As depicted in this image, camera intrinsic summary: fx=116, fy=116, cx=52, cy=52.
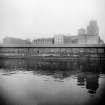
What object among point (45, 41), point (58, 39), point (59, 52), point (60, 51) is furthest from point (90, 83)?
point (58, 39)

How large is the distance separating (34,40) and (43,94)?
31174mm

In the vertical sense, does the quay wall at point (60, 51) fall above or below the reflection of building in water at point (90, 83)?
above

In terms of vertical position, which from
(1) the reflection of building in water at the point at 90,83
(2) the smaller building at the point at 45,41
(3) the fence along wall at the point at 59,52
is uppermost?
(2) the smaller building at the point at 45,41

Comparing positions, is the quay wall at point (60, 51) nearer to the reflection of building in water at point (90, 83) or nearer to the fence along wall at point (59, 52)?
the fence along wall at point (59, 52)

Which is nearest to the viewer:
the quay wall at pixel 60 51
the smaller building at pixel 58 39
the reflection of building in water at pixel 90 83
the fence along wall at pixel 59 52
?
the reflection of building in water at pixel 90 83

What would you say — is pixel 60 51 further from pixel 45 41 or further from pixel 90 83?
pixel 45 41

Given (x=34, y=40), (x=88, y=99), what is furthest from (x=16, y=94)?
(x=34, y=40)

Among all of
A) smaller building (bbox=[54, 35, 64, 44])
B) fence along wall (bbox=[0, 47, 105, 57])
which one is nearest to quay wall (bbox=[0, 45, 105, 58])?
fence along wall (bbox=[0, 47, 105, 57])

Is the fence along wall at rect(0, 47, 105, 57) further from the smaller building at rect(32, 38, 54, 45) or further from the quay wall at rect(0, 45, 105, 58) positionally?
the smaller building at rect(32, 38, 54, 45)

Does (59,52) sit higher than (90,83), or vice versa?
(59,52)

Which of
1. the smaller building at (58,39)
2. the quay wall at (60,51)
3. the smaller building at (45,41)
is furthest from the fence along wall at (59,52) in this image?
the smaller building at (58,39)

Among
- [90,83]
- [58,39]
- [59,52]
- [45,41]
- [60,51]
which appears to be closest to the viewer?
[90,83]

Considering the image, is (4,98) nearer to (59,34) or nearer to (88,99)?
(88,99)

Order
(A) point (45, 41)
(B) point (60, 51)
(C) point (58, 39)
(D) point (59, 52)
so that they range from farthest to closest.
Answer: (C) point (58, 39)
(A) point (45, 41)
(D) point (59, 52)
(B) point (60, 51)
